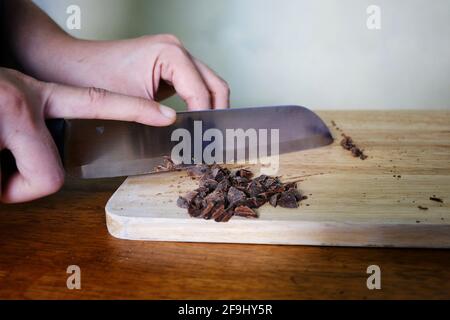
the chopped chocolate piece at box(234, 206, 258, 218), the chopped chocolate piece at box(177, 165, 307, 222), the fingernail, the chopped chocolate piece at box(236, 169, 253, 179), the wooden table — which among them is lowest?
the wooden table

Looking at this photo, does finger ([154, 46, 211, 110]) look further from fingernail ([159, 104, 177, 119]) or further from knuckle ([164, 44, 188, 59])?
fingernail ([159, 104, 177, 119])

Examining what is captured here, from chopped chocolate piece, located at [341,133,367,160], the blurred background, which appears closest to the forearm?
chopped chocolate piece, located at [341,133,367,160]

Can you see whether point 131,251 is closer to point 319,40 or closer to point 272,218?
point 272,218

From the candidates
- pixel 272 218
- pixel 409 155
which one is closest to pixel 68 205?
pixel 272 218

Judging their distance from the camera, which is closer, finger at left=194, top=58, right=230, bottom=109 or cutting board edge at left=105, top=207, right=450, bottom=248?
cutting board edge at left=105, top=207, right=450, bottom=248

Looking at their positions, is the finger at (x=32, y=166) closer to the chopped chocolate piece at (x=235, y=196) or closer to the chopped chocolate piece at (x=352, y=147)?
the chopped chocolate piece at (x=235, y=196)

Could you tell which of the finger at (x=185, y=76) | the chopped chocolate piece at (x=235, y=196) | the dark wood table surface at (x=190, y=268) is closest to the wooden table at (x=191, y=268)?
the dark wood table surface at (x=190, y=268)

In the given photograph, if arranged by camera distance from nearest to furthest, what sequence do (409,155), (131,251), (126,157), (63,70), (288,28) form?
(131,251) → (126,157) → (409,155) → (63,70) → (288,28)
